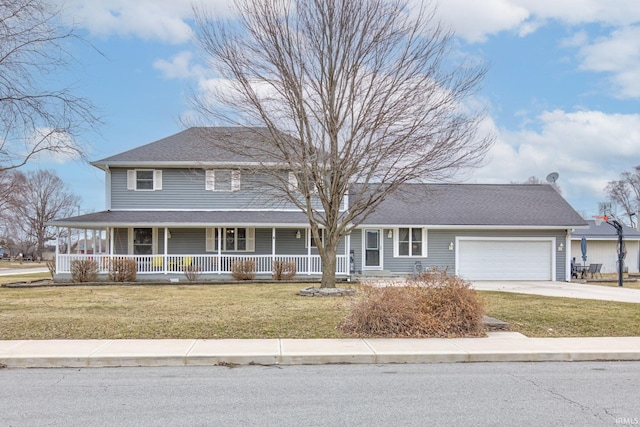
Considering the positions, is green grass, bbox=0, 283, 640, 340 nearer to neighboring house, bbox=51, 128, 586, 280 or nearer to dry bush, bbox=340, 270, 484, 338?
dry bush, bbox=340, 270, 484, 338

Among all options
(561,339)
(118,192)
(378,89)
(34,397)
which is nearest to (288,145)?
(378,89)

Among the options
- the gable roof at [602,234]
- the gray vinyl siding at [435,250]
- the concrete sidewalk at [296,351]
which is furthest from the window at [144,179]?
the gable roof at [602,234]

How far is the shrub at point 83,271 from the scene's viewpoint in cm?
2006

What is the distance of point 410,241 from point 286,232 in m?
5.69

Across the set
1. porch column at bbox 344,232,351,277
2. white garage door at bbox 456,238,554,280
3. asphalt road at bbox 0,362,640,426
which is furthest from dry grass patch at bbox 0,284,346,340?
white garage door at bbox 456,238,554,280

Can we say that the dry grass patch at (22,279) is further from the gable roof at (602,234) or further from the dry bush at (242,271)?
the gable roof at (602,234)

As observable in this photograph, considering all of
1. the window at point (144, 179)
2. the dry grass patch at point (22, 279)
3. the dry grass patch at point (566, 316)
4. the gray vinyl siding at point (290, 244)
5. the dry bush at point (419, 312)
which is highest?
the window at point (144, 179)

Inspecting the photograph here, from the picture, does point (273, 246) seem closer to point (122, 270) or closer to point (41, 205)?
point (122, 270)

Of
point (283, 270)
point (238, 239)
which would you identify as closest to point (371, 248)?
point (283, 270)

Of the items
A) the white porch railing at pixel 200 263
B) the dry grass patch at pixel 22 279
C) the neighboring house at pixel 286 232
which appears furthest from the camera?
the dry grass patch at pixel 22 279

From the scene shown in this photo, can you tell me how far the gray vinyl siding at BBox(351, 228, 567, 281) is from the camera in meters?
23.3

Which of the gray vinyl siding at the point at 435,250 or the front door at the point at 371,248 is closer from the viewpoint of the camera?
the gray vinyl siding at the point at 435,250

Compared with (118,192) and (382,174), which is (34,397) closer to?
(382,174)

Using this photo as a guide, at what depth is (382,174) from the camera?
47.1 ft
